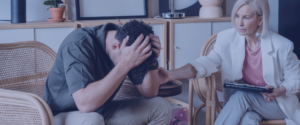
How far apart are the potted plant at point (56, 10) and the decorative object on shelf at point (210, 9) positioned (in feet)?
3.89

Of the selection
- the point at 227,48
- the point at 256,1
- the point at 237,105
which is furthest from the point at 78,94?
the point at 256,1

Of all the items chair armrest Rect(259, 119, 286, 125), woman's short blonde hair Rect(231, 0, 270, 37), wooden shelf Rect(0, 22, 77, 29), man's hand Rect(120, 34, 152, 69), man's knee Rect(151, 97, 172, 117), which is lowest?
chair armrest Rect(259, 119, 286, 125)

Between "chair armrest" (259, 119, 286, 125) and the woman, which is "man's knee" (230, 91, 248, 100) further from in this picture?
"chair armrest" (259, 119, 286, 125)

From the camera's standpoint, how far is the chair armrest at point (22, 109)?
1.08m

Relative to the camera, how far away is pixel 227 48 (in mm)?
1794

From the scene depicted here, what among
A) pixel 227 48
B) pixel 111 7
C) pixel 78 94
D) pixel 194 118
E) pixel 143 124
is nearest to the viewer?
pixel 78 94

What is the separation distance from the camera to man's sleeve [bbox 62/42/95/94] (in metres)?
1.17

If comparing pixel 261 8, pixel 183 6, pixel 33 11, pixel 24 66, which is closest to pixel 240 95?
pixel 261 8

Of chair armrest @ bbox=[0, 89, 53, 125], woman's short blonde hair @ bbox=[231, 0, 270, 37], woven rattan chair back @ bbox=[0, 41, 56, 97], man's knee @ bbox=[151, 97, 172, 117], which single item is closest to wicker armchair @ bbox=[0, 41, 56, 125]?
woven rattan chair back @ bbox=[0, 41, 56, 97]

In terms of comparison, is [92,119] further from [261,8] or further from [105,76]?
[261,8]

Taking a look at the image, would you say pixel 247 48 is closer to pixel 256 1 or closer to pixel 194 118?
pixel 256 1

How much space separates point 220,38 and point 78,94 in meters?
1.02

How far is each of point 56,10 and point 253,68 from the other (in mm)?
1540

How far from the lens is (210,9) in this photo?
2.53 m
